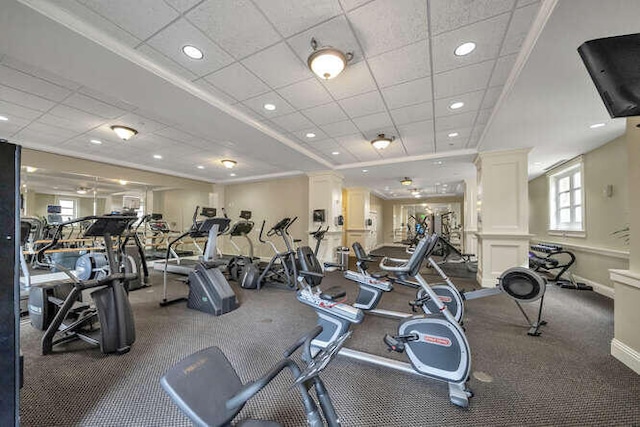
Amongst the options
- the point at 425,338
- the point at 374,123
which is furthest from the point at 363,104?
the point at 425,338

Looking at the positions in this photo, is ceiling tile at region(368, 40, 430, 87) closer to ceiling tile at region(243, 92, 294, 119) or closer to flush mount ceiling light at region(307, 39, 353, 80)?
flush mount ceiling light at region(307, 39, 353, 80)

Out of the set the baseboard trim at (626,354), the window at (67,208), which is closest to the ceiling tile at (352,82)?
the baseboard trim at (626,354)

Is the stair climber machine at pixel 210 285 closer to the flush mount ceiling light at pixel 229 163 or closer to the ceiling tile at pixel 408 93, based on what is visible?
the ceiling tile at pixel 408 93

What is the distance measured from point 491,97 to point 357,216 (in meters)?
7.26

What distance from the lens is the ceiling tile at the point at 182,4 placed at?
1.79 m

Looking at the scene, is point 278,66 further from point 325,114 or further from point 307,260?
point 307,260

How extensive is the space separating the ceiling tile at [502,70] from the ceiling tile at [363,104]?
1256mm

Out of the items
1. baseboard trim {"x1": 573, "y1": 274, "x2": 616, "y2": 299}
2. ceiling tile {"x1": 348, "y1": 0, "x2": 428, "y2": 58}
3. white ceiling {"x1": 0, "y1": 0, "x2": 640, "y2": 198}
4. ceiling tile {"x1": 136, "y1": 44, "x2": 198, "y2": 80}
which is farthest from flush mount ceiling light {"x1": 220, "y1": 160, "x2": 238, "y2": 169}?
baseboard trim {"x1": 573, "y1": 274, "x2": 616, "y2": 299}

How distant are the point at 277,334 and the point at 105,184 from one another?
7128 mm

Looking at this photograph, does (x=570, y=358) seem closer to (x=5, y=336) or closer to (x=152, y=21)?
(x=5, y=336)

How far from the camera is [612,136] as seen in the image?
13.5ft

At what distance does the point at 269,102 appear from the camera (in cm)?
328

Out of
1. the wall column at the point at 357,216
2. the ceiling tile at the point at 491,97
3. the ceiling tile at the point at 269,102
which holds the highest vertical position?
the ceiling tile at the point at 491,97

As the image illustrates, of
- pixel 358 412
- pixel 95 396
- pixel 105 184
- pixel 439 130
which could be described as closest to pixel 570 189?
pixel 439 130
